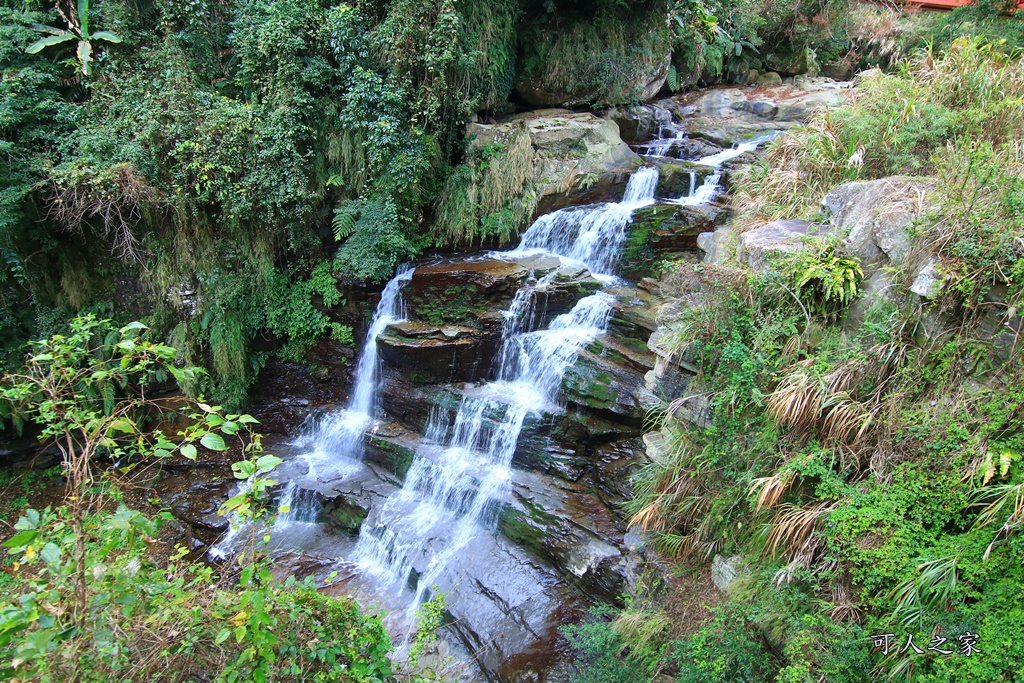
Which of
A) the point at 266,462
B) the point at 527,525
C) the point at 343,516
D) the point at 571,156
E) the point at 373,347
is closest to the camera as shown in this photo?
the point at 266,462

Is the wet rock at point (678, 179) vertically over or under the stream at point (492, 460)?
over

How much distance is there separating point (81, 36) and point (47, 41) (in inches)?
19.6

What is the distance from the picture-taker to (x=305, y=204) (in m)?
7.86

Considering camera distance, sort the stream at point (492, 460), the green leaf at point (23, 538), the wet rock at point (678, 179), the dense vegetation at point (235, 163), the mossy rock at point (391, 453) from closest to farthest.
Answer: the green leaf at point (23, 538)
the stream at point (492, 460)
the mossy rock at point (391, 453)
the dense vegetation at point (235, 163)
the wet rock at point (678, 179)

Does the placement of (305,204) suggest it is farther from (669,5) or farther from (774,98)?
(774,98)

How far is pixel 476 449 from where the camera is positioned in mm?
6664

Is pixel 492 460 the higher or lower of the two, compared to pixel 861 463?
lower

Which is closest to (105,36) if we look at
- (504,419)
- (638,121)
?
(504,419)

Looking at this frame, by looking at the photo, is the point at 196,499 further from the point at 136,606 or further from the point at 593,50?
the point at 593,50

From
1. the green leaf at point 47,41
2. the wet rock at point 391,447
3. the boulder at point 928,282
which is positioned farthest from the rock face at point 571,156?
the green leaf at point 47,41

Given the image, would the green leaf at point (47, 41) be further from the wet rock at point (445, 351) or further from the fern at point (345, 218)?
the wet rock at point (445, 351)

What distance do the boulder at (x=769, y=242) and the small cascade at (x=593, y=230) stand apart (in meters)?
2.56

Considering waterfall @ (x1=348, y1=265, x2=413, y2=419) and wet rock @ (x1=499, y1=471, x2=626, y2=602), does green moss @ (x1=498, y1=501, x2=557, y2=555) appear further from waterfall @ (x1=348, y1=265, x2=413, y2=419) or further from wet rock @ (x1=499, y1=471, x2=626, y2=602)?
waterfall @ (x1=348, y1=265, x2=413, y2=419)

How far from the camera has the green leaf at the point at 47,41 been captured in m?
6.91
